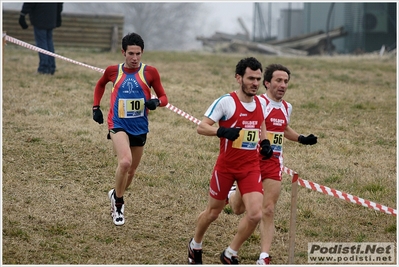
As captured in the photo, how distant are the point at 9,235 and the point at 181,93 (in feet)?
29.4

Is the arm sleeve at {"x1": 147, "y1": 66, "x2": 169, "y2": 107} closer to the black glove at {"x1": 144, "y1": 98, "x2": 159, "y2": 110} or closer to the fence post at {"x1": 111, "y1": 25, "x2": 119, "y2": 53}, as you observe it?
the black glove at {"x1": 144, "y1": 98, "x2": 159, "y2": 110}

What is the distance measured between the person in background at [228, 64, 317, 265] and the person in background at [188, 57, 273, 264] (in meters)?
0.36

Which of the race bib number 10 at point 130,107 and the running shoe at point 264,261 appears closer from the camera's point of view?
the running shoe at point 264,261

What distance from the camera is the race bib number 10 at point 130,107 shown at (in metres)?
7.75

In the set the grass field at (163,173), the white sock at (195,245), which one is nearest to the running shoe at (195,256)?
the white sock at (195,245)

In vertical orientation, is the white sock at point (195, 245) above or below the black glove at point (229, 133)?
below

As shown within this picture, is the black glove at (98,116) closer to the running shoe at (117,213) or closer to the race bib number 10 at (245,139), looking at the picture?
the running shoe at (117,213)

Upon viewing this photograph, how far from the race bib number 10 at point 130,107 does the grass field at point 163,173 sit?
1369 mm

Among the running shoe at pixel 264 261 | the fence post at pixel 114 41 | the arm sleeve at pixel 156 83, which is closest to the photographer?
the running shoe at pixel 264 261

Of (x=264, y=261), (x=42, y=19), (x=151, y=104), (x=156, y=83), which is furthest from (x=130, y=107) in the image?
(x=42, y=19)

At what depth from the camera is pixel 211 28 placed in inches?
3686

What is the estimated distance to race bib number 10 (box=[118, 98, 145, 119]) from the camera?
7754mm

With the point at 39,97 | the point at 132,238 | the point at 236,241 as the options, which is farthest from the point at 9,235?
the point at 39,97

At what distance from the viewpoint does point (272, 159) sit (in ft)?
22.9
